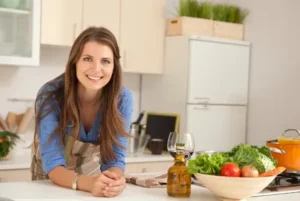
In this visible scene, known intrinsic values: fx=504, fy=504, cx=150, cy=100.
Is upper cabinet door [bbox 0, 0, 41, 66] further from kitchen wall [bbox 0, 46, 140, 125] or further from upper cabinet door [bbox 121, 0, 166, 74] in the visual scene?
upper cabinet door [bbox 121, 0, 166, 74]

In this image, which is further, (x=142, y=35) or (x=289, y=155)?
(x=142, y=35)

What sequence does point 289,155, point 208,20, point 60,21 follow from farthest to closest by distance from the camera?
point 208,20 → point 60,21 → point 289,155

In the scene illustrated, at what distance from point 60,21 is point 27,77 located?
0.48 meters

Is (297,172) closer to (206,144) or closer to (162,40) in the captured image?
(206,144)

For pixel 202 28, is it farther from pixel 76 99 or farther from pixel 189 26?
pixel 76 99

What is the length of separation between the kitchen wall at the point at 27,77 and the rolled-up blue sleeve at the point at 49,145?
163cm

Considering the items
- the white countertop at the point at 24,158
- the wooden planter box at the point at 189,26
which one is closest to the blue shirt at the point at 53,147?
the white countertop at the point at 24,158

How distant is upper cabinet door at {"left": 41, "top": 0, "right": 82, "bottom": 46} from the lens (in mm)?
3299

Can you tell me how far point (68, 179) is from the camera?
1.78m

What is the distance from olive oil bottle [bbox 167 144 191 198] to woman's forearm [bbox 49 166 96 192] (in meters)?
0.27

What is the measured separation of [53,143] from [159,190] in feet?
1.40

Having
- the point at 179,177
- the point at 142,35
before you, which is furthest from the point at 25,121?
the point at 179,177

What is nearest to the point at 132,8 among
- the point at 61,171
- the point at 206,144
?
the point at 206,144

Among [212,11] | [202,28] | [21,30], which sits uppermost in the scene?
[212,11]
